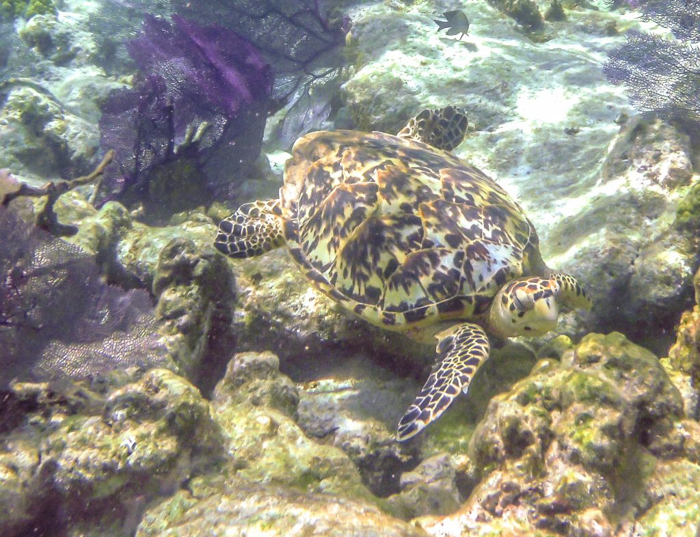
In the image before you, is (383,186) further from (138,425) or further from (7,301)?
(7,301)

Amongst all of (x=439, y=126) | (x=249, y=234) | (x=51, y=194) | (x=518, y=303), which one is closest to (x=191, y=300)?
(x=249, y=234)

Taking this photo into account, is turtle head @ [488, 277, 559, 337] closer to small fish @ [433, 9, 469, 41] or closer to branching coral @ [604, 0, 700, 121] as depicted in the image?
branching coral @ [604, 0, 700, 121]

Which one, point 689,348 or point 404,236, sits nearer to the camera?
point 689,348

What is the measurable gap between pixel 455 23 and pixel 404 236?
12.9 feet

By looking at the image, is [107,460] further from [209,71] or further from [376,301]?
[209,71]

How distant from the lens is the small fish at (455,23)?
17.5 ft

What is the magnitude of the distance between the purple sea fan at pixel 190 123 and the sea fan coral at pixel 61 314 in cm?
196

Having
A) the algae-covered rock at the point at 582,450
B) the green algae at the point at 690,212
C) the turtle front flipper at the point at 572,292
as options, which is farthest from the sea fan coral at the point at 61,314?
the green algae at the point at 690,212

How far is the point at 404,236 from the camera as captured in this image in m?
2.94

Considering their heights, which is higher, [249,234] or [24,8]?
[24,8]

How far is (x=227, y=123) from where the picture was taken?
5266mm

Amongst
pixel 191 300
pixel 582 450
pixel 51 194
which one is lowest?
pixel 191 300

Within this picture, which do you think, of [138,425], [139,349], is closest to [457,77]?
[139,349]

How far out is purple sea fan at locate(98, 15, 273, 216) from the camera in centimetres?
506
